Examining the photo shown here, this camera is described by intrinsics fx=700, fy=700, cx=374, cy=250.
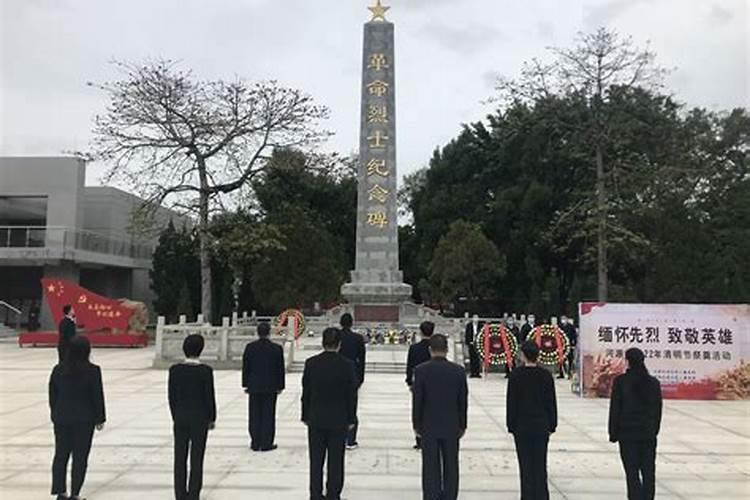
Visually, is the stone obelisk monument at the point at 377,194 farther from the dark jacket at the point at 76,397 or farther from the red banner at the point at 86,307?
the dark jacket at the point at 76,397

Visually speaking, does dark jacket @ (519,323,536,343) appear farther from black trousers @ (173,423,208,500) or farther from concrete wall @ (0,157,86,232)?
concrete wall @ (0,157,86,232)

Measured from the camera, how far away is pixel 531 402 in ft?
16.9

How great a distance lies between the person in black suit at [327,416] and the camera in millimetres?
5324

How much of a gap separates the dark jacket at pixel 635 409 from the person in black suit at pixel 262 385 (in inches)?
140

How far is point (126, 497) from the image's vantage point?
18.4ft

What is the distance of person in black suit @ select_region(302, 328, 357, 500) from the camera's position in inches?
210

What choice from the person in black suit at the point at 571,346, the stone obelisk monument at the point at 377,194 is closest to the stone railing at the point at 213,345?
the person in black suit at the point at 571,346

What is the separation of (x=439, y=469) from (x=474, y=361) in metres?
10.1

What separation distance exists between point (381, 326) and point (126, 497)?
53.1ft

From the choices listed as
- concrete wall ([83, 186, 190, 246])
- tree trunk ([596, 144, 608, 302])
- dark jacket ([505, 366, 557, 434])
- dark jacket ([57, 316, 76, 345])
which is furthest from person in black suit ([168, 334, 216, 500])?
concrete wall ([83, 186, 190, 246])

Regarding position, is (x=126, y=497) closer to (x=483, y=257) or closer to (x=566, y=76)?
(x=566, y=76)

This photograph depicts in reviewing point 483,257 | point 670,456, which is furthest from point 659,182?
point 670,456

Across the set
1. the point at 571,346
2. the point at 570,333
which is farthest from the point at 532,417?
the point at 570,333

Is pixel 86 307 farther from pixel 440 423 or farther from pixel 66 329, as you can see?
pixel 440 423
